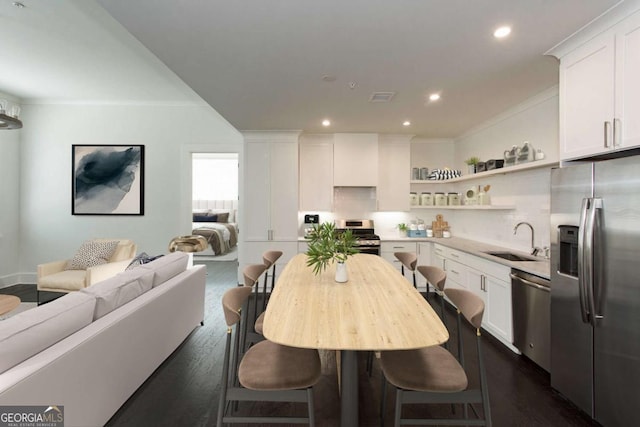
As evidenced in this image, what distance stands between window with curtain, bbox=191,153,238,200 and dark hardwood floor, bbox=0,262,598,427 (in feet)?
23.8

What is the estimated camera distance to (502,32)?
2104 mm

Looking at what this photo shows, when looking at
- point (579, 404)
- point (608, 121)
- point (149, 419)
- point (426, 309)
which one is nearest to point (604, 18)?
point (608, 121)

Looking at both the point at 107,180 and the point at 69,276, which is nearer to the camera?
the point at 69,276

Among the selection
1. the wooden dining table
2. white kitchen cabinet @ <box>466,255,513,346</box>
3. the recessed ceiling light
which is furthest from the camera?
white kitchen cabinet @ <box>466,255,513,346</box>

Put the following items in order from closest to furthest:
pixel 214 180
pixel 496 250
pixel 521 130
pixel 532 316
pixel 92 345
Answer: pixel 92 345
pixel 532 316
pixel 521 130
pixel 496 250
pixel 214 180

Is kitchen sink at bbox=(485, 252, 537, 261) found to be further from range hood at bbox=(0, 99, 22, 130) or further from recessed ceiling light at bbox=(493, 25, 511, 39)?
range hood at bbox=(0, 99, 22, 130)

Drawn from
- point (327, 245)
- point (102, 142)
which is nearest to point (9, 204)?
point (102, 142)

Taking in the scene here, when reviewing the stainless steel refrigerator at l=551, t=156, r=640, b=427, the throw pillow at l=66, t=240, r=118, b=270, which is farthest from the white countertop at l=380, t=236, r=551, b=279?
the throw pillow at l=66, t=240, r=118, b=270

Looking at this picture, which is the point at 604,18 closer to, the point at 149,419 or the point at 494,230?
the point at 494,230

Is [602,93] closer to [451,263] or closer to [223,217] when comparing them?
[451,263]

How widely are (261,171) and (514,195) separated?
3616mm

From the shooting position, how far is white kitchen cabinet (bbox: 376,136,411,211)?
516 centimetres

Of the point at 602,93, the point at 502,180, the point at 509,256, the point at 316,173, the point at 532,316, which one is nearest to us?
the point at 602,93

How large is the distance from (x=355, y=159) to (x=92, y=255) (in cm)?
414
